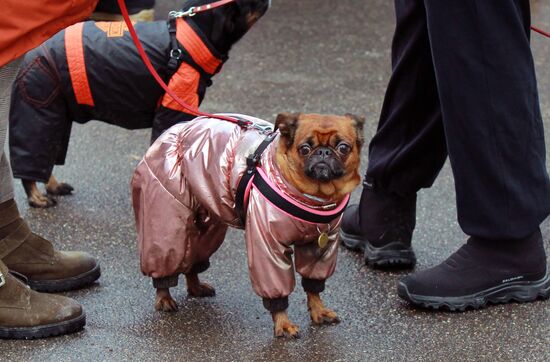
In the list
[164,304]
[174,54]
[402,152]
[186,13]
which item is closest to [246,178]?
[164,304]

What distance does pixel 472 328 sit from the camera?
11.3ft

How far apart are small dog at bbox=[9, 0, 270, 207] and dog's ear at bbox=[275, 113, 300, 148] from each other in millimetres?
1238

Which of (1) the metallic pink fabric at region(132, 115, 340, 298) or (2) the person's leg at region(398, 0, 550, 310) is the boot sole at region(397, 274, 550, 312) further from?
(1) the metallic pink fabric at region(132, 115, 340, 298)

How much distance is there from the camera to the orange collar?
4.37m

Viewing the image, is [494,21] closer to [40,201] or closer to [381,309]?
[381,309]

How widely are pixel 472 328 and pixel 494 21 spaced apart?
3.42 ft

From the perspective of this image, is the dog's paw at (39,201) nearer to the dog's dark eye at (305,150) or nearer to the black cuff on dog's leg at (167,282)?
the black cuff on dog's leg at (167,282)

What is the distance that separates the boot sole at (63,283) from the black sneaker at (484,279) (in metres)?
1.15

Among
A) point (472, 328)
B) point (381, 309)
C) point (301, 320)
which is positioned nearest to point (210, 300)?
point (301, 320)

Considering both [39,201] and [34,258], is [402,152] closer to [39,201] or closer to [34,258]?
[34,258]

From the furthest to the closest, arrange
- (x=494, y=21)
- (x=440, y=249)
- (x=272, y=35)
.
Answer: (x=272, y=35), (x=440, y=249), (x=494, y=21)

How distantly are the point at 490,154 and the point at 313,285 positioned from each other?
2.43 ft

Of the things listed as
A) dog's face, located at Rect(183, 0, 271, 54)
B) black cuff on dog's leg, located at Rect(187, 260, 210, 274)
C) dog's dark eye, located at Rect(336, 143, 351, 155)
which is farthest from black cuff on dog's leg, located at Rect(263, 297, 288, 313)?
dog's face, located at Rect(183, 0, 271, 54)

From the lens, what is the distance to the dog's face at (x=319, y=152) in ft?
10.3
